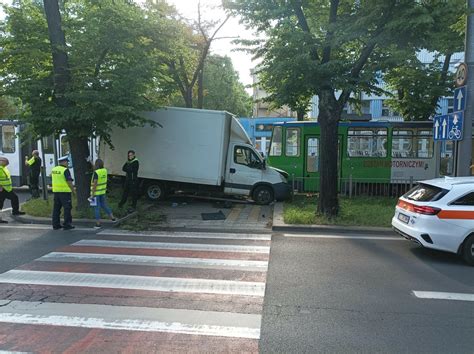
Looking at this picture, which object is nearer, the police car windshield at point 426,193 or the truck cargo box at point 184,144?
the police car windshield at point 426,193

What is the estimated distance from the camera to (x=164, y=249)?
27.1ft

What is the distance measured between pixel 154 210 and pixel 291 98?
17.5ft

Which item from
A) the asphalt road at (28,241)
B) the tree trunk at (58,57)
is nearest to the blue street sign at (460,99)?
the asphalt road at (28,241)

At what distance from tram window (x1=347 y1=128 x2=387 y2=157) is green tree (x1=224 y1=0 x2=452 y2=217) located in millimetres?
4814

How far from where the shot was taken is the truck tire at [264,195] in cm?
1439

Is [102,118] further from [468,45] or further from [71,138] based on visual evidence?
[468,45]

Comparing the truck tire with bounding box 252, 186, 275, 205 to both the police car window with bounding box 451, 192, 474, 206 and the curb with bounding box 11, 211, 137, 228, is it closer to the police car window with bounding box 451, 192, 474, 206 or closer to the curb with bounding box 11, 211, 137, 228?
the curb with bounding box 11, 211, 137, 228

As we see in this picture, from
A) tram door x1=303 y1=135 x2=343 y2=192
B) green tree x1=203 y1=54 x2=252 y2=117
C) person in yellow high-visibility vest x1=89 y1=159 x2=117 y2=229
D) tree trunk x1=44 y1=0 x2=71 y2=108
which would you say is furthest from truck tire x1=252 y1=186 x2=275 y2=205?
green tree x1=203 y1=54 x2=252 y2=117

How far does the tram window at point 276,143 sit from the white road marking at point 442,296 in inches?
448

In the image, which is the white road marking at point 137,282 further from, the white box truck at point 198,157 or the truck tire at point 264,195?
the truck tire at point 264,195

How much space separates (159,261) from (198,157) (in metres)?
7.16

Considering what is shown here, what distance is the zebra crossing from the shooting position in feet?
14.0

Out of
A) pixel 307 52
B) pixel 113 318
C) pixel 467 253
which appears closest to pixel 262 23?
pixel 307 52

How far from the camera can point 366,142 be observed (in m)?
16.6
